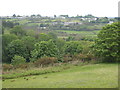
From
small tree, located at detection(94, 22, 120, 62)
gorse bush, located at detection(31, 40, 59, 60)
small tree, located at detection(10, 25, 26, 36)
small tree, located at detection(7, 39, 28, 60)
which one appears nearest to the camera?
small tree, located at detection(94, 22, 120, 62)

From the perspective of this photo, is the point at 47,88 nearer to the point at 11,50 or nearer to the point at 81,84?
the point at 81,84

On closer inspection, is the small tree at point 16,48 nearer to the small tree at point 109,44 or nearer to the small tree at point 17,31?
the small tree at point 17,31

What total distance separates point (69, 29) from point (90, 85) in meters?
94.9

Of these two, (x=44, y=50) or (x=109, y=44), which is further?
(x=44, y=50)

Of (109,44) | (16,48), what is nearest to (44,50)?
(16,48)

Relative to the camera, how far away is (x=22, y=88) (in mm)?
12664

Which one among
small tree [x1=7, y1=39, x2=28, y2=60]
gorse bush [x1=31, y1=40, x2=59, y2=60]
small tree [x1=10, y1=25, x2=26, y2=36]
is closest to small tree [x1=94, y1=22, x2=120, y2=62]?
gorse bush [x1=31, y1=40, x2=59, y2=60]

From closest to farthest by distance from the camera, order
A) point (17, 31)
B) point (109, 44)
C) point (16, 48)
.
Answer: point (109, 44), point (16, 48), point (17, 31)

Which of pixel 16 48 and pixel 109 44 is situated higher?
pixel 109 44

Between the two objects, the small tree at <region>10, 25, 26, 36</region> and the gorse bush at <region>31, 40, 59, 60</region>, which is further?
the small tree at <region>10, 25, 26, 36</region>

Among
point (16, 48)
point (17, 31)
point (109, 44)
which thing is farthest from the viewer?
→ point (17, 31)

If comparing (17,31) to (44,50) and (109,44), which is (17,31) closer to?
(44,50)

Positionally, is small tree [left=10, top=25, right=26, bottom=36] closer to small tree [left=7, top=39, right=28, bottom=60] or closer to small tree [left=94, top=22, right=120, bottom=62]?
small tree [left=7, top=39, right=28, bottom=60]

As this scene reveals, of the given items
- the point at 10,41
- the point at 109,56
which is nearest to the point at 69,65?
the point at 109,56
